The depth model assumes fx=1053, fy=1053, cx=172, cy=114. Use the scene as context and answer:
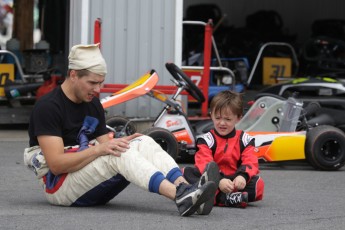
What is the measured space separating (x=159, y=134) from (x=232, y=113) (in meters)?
2.78

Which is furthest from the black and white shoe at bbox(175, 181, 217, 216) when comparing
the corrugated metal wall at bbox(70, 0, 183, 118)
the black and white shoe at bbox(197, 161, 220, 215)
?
the corrugated metal wall at bbox(70, 0, 183, 118)

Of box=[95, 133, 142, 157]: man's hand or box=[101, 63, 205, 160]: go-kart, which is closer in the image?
box=[95, 133, 142, 157]: man's hand

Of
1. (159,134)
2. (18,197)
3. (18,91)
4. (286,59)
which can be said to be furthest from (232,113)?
(286,59)

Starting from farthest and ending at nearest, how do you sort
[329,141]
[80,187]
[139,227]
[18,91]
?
[18,91]
[329,141]
[80,187]
[139,227]

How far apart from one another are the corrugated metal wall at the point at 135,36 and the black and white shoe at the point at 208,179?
5774 mm

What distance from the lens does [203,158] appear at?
7.34 metres

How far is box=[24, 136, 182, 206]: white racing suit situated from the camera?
6609 millimetres

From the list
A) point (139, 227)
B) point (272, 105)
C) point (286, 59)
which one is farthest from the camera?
point (286, 59)

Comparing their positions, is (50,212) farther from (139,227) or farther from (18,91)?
(18,91)

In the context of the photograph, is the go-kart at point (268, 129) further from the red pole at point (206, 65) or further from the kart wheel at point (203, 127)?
the red pole at point (206, 65)

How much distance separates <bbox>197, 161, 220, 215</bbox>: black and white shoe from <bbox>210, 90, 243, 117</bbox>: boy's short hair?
67cm

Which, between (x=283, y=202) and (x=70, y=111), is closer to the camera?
(x=70, y=111)

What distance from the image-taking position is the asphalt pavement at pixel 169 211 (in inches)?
256

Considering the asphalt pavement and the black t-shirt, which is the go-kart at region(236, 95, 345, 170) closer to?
the asphalt pavement
